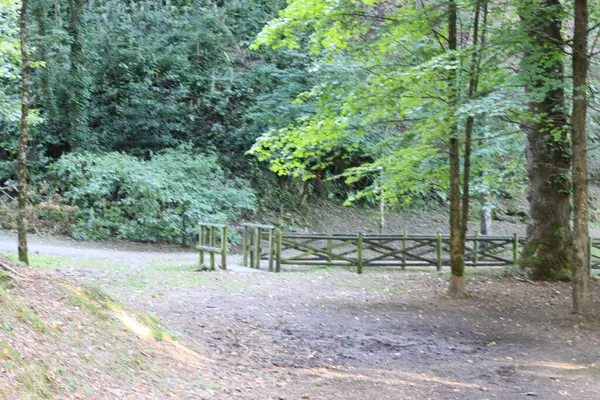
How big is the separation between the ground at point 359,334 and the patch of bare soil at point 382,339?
0.02 meters

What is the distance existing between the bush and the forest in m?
0.08

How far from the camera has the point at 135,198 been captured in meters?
23.5

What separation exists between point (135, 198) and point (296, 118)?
8322 millimetres

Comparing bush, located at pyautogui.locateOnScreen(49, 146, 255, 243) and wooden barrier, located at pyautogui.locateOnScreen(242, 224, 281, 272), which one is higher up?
bush, located at pyautogui.locateOnScreen(49, 146, 255, 243)

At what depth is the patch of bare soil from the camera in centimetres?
676

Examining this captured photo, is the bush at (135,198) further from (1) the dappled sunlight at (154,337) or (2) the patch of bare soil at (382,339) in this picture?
(1) the dappled sunlight at (154,337)

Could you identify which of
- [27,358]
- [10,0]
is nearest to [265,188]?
[10,0]

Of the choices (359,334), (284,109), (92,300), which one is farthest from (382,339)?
(284,109)

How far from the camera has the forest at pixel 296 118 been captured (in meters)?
11.3

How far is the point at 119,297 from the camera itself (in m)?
10.4

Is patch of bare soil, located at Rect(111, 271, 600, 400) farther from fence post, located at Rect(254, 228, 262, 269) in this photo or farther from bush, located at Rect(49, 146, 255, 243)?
bush, located at Rect(49, 146, 255, 243)

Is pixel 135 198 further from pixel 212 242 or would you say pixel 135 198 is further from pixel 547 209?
pixel 547 209

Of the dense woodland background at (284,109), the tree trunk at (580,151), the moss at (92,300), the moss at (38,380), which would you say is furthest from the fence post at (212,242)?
the moss at (38,380)

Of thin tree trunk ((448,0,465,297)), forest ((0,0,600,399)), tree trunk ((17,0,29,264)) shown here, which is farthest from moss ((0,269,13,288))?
thin tree trunk ((448,0,465,297))
